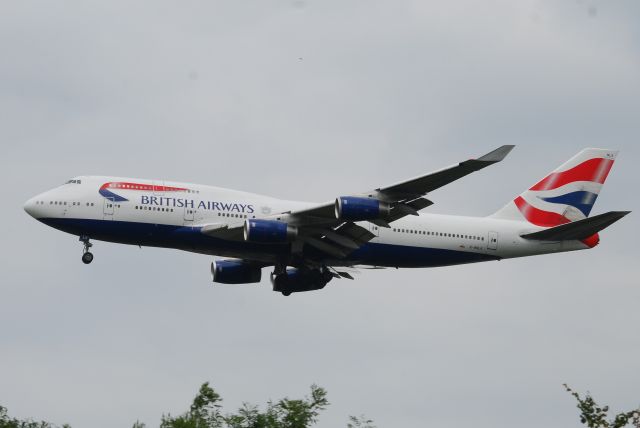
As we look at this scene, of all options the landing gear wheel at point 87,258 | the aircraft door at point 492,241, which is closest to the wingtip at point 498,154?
the aircraft door at point 492,241

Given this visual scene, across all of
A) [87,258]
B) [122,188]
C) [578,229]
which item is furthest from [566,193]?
[87,258]

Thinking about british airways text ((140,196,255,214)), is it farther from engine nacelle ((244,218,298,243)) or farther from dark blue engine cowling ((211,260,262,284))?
dark blue engine cowling ((211,260,262,284))

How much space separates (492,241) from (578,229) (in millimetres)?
3882

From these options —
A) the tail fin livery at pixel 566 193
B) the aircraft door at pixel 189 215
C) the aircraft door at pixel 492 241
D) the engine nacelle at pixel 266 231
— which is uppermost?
the tail fin livery at pixel 566 193

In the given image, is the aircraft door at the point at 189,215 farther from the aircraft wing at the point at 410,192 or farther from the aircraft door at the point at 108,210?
the aircraft wing at the point at 410,192

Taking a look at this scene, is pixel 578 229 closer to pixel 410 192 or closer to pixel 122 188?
pixel 410 192

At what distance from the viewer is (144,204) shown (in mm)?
51031

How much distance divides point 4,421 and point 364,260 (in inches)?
652

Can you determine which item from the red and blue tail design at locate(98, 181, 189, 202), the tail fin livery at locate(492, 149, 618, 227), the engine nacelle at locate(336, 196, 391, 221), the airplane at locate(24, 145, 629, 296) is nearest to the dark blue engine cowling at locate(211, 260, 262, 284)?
the airplane at locate(24, 145, 629, 296)

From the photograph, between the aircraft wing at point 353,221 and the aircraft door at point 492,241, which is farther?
the aircraft door at point 492,241

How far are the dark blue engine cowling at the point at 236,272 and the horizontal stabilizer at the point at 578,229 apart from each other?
489 inches

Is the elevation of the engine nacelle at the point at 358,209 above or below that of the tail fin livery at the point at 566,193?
below

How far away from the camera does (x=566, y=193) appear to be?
59.1m

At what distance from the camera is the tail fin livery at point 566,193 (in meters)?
57.8
